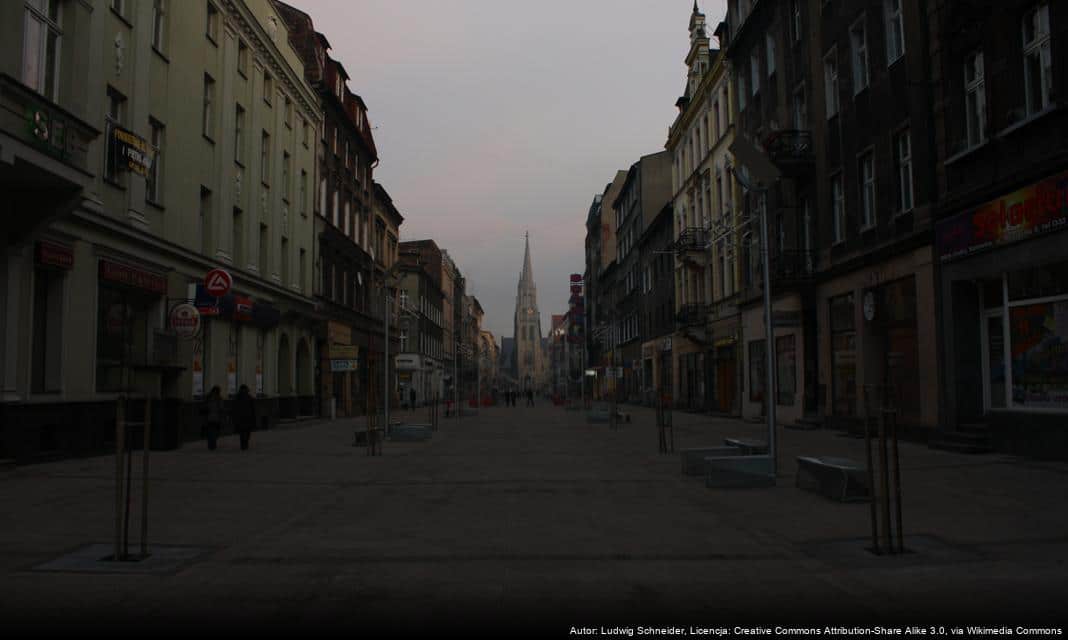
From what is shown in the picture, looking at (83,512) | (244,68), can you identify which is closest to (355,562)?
(83,512)

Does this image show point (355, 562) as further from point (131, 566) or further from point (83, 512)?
point (83, 512)

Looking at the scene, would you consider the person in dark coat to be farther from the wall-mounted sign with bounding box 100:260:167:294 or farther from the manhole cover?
the manhole cover

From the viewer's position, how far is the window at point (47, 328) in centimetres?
1648

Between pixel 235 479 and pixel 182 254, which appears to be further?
pixel 182 254

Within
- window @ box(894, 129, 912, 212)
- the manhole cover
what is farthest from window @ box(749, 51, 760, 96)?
the manhole cover

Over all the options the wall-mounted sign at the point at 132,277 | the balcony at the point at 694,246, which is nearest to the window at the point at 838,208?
the balcony at the point at 694,246

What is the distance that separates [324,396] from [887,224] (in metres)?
27.1

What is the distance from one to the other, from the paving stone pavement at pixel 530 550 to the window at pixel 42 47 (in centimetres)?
729

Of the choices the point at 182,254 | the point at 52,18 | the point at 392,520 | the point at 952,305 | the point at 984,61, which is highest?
the point at 52,18

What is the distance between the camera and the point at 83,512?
10062 millimetres

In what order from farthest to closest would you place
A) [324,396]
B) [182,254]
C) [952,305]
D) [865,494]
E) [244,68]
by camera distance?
[324,396]
[244,68]
[182,254]
[952,305]
[865,494]

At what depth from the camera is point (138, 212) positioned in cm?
2020

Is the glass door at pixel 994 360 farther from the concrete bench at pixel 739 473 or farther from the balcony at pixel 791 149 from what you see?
the balcony at pixel 791 149

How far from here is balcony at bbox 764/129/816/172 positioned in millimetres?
26031
